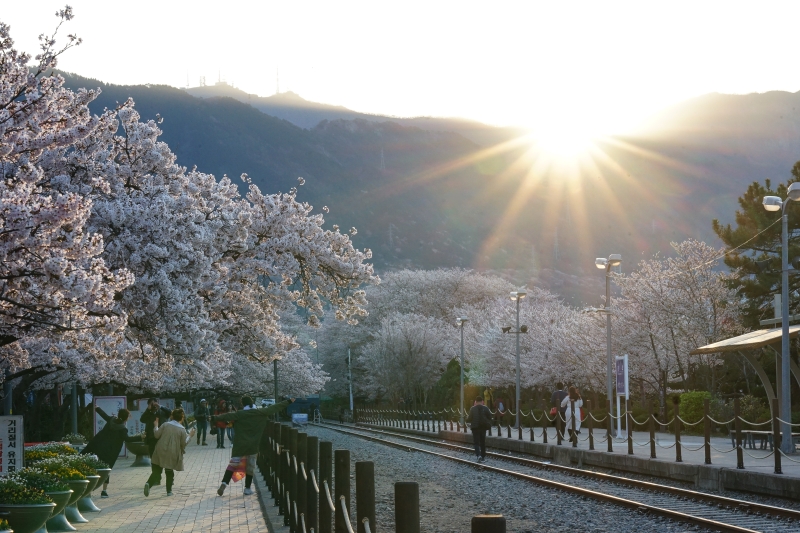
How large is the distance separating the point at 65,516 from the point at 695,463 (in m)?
14.0

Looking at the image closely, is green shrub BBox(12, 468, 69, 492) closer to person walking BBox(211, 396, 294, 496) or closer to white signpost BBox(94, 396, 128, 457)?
person walking BBox(211, 396, 294, 496)

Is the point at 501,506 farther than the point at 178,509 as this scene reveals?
Yes

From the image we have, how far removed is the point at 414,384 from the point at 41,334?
73.8 meters

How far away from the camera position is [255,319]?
2834cm

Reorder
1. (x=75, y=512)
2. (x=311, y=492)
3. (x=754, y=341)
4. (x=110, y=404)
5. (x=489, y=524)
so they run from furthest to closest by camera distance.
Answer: (x=110, y=404) < (x=754, y=341) < (x=75, y=512) < (x=311, y=492) < (x=489, y=524)

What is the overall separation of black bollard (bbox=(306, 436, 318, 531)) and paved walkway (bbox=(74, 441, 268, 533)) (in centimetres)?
313

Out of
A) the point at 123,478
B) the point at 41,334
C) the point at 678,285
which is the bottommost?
the point at 123,478

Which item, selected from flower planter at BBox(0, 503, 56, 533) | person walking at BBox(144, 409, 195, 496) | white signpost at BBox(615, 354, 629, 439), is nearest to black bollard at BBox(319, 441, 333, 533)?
flower planter at BBox(0, 503, 56, 533)

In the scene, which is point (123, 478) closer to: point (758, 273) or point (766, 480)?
point (766, 480)

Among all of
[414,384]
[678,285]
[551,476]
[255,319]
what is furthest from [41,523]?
[414,384]

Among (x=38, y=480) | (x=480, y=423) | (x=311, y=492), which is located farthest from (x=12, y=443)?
(x=480, y=423)

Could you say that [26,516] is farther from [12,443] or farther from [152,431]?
[152,431]

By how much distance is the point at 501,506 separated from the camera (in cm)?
1692

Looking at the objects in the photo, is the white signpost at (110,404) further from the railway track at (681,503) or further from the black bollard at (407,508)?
the black bollard at (407,508)
